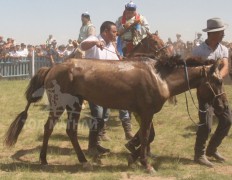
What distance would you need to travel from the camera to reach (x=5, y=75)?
19469mm

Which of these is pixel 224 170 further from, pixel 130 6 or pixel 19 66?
Result: pixel 19 66

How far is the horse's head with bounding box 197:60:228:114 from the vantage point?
587 cm

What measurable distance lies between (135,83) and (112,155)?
1.62 meters

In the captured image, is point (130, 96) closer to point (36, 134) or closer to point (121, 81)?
point (121, 81)

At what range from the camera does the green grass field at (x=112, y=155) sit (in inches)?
228

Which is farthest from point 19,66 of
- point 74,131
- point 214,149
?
point 214,149

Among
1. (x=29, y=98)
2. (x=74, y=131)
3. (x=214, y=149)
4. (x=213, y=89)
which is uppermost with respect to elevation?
(x=213, y=89)

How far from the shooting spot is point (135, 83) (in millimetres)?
5867

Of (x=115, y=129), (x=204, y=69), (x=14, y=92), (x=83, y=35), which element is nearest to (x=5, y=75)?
(x=14, y=92)

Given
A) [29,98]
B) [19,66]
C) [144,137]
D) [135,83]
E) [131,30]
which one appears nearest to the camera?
[135,83]

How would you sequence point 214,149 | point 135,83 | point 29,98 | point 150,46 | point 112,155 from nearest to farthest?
point 135,83 → point 29,98 → point 214,149 → point 112,155 → point 150,46

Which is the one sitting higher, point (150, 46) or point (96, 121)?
point (150, 46)

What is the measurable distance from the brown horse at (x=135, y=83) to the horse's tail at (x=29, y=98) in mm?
230

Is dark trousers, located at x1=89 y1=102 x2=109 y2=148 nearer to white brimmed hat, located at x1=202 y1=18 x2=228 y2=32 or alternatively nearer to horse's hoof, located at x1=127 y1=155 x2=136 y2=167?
horse's hoof, located at x1=127 y1=155 x2=136 y2=167
